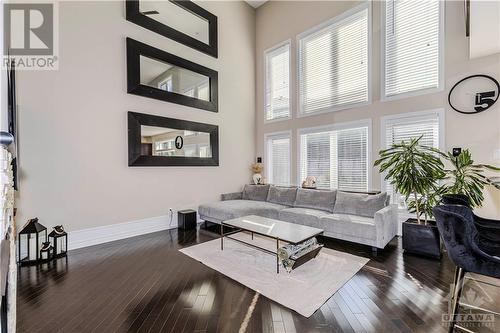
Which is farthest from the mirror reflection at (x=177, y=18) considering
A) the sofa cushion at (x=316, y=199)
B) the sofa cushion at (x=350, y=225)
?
the sofa cushion at (x=350, y=225)

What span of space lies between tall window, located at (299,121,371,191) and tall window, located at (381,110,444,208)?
0.37m

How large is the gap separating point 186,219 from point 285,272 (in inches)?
100

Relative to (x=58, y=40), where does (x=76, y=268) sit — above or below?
below

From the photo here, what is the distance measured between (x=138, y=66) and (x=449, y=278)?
18.4 feet

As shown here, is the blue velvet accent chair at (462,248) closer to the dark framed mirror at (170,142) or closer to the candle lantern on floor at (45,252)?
the dark framed mirror at (170,142)

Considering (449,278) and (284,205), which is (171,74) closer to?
(284,205)

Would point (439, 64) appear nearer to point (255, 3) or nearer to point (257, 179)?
point (257, 179)

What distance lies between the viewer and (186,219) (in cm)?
478

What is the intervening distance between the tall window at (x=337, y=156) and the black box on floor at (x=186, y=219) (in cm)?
269

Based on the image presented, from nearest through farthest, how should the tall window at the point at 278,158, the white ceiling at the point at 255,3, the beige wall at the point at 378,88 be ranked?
the beige wall at the point at 378,88 → the tall window at the point at 278,158 → the white ceiling at the point at 255,3

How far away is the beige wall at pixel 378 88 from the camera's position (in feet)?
11.4

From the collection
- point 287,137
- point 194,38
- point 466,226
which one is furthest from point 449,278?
point 194,38

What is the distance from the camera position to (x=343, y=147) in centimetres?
513

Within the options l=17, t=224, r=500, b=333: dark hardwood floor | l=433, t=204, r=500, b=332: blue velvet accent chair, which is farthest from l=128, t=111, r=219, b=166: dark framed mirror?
l=433, t=204, r=500, b=332: blue velvet accent chair
